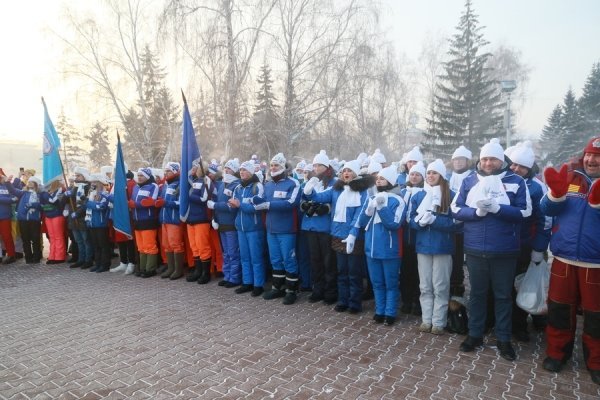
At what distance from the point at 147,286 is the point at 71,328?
2.09 m

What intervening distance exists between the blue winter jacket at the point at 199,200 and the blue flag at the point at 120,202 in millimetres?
1456

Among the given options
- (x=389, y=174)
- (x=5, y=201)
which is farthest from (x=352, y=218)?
(x=5, y=201)

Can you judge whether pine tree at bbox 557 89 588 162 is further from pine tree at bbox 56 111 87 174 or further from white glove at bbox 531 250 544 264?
pine tree at bbox 56 111 87 174

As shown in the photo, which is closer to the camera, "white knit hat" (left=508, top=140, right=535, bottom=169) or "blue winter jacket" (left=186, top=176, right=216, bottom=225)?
"white knit hat" (left=508, top=140, right=535, bottom=169)

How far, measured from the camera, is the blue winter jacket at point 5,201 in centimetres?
1001

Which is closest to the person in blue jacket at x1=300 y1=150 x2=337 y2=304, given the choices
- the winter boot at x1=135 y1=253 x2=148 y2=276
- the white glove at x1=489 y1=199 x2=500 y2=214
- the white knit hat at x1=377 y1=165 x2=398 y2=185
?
the white knit hat at x1=377 y1=165 x2=398 y2=185

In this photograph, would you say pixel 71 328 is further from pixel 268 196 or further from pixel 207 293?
pixel 268 196

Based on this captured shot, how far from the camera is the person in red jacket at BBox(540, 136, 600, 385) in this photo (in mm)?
3820

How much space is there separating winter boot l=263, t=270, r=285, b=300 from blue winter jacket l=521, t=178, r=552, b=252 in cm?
354

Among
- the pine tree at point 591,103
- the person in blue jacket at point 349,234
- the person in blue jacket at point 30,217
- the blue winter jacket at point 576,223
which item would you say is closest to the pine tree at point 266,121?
the person in blue jacket at point 30,217

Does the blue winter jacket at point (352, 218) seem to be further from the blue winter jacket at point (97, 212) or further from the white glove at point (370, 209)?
the blue winter jacket at point (97, 212)

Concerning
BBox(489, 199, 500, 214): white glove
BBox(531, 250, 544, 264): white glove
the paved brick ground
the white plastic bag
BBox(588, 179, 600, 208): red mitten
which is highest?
BBox(588, 179, 600, 208): red mitten

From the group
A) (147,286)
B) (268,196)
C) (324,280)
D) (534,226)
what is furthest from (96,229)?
(534,226)

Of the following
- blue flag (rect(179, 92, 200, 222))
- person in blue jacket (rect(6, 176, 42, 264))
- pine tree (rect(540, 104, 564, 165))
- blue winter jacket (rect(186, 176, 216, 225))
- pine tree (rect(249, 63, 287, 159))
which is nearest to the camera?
blue flag (rect(179, 92, 200, 222))
